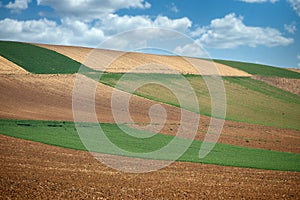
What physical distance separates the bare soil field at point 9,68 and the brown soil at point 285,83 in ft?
153

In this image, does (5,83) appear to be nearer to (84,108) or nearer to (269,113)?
(84,108)

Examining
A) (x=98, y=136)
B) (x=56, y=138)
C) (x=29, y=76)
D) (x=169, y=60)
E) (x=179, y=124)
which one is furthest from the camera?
(x=169, y=60)

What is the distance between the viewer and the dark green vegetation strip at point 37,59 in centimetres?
5559

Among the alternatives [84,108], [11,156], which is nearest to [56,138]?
[11,156]

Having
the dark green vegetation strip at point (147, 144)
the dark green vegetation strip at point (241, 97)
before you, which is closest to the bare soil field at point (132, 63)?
the dark green vegetation strip at point (241, 97)

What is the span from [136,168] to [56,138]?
9.05 meters

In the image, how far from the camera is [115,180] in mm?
14914

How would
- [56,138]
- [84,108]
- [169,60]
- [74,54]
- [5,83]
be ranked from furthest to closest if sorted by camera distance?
[169,60] < [74,54] < [5,83] < [84,108] < [56,138]

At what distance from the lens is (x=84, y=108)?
3928 cm

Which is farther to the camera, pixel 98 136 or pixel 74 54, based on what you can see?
pixel 74 54

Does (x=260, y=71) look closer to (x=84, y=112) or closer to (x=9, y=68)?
(x=9, y=68)

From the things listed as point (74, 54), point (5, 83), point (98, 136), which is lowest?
point (98, 136)

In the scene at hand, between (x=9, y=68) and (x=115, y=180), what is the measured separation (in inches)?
1672

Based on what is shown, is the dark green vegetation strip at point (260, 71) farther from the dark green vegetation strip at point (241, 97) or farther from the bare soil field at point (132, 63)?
the dark green vegetation strip at point (241, 97)
